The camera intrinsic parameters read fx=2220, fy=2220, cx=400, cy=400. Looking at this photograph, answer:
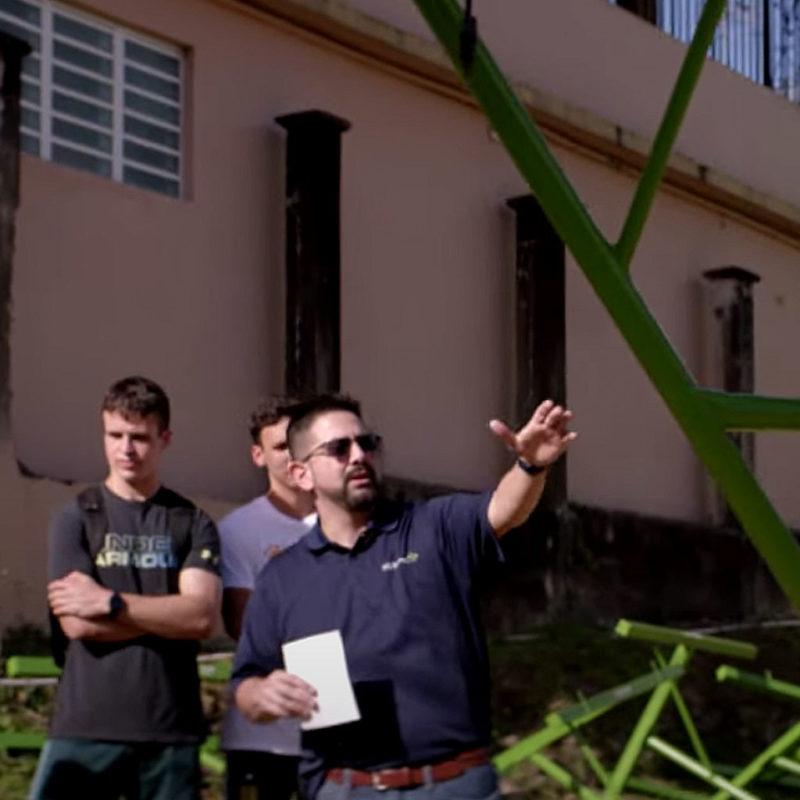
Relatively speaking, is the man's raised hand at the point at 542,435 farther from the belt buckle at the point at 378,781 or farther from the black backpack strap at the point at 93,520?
the black backpack strap at the point at 93,520

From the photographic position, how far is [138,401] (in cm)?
496

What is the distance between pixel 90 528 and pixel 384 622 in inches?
43.9

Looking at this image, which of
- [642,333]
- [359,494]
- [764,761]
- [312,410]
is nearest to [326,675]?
[359,494]

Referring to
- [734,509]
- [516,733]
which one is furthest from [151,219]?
[734,509]

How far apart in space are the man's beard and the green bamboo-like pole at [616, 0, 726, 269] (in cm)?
212

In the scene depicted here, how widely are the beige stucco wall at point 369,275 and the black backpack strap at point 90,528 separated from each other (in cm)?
394

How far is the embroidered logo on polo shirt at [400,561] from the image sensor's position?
13.3ft

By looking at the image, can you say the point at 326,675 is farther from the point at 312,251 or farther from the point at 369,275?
the point at 369,275

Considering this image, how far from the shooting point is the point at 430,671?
4.00 metres

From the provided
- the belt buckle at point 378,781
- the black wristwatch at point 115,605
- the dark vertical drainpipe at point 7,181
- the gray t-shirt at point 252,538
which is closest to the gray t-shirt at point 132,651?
the black wristwatch at point 115,605

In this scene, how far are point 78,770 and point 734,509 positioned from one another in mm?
3176

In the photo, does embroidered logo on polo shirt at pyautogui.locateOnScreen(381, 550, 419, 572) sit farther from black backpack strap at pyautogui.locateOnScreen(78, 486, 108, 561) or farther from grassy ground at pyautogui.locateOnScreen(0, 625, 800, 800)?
grassy ground at pyautogui.locateOnScreen(0, 625, 800, 800)

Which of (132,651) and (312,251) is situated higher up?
(312,251)

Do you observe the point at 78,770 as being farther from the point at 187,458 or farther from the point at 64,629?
the point at 187,458
